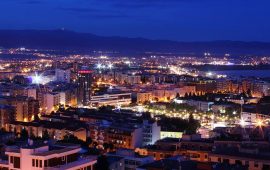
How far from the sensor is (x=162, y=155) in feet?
34.2

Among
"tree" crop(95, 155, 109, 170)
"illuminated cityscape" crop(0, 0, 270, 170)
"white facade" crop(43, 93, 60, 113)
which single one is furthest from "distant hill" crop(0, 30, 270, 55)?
"tree" crop(95, 155, 109, 170)

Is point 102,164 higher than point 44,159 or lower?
lower

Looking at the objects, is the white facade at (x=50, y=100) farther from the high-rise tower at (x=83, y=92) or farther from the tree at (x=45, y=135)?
the tree at (x=45, y=135)

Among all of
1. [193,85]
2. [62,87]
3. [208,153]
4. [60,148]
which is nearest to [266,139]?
[208,153]

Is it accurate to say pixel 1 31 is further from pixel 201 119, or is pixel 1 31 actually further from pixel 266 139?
pixel 266 139

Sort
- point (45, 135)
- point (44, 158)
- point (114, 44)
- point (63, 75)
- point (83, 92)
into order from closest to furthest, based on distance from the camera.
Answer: point (44, 158) → point (45, 135) → point (83, 92) → point (63, 75) → point (114, 44)

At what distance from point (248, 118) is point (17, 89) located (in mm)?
10303

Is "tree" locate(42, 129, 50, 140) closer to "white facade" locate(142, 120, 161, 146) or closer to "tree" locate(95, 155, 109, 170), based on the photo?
"white facade" locate(142, 120, 161, 146)

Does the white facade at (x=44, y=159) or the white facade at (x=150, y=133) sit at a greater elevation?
the white facade at (x=44, y=159)

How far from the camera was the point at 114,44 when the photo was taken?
3578 inches

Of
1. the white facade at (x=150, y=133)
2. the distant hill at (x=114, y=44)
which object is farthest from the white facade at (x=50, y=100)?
the distant hill at (x=114, y=44)

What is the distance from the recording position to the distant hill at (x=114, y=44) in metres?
80.7

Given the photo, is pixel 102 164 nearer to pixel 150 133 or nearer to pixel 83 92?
pixel 150 133

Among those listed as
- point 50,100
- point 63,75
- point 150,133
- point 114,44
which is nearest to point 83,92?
point 50,100
